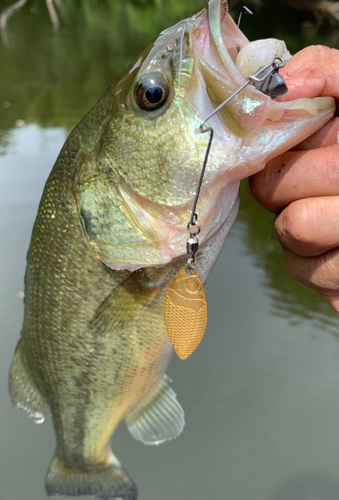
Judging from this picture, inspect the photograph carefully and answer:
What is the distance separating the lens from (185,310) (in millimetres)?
958

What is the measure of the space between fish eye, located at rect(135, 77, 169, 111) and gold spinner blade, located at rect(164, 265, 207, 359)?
1.33 ft

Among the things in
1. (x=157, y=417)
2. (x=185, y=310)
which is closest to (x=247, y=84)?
(x=185, y=310)

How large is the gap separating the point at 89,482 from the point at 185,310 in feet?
3.77

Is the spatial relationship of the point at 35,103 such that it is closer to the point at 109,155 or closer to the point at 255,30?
the point at 109,155

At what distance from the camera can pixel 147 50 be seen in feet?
3.11

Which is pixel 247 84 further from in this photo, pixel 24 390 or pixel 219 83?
pixel 24 390

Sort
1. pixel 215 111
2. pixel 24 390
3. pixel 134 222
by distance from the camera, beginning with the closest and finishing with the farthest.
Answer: pixel 215 111
pixel 134 222
pixel 24 390

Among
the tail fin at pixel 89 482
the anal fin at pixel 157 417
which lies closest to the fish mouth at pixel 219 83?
the anal fin at pixel 157 417

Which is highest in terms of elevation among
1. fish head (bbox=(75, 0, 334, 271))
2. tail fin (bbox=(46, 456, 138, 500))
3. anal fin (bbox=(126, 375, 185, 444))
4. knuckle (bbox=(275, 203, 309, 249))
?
fish head (bbox=(75, 0, 334, 271))

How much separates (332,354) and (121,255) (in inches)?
87.5

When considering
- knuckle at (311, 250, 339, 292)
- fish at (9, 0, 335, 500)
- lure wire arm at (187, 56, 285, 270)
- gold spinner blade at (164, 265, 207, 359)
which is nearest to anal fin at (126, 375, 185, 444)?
fish at (9, 0, 335, 500)

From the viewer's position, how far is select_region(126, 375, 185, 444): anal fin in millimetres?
1612

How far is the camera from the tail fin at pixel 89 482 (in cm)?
163

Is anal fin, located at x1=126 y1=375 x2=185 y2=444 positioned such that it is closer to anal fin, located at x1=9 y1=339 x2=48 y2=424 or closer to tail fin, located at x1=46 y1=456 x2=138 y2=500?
tail fin, located at x1=46 y1=456 x2=138 y2=500
